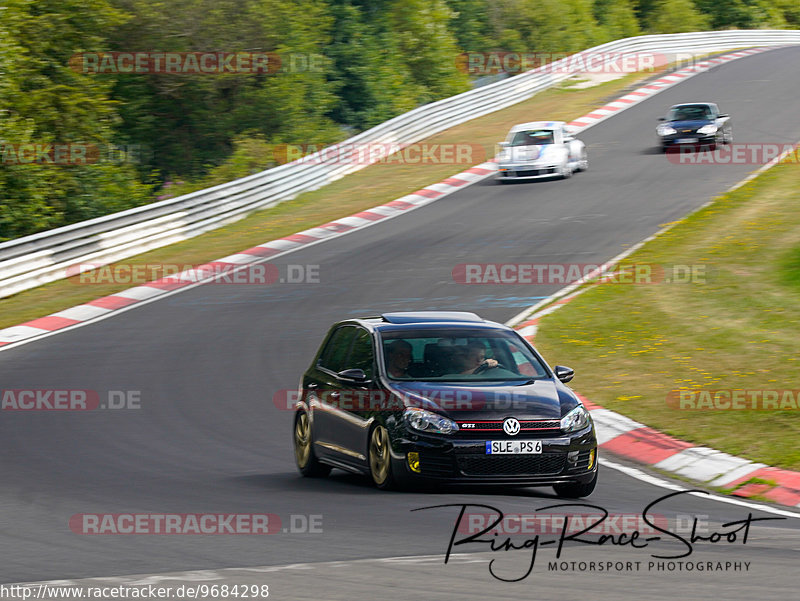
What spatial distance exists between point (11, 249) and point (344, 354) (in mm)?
13862

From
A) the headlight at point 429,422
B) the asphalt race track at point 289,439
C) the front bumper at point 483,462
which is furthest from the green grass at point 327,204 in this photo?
the front bumper at point 483,462

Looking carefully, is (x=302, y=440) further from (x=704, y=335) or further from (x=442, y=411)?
(x=704, y=335)

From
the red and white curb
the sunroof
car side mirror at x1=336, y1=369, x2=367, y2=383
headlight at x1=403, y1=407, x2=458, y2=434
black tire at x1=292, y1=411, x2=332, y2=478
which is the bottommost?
the red and white curb

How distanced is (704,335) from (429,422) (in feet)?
27.5

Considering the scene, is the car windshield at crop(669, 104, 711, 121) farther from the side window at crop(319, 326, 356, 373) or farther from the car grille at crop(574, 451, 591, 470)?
the car grille at crop(574, 451, 591, 470)

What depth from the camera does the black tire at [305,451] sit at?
11188 mm

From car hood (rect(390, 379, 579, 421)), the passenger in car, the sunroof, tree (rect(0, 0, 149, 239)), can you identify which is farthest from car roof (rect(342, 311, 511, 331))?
tree (rect(0, 0, 149, 239))

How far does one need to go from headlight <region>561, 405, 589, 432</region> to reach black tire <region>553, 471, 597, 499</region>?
42 centimetres

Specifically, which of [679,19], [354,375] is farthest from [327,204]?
[679,19]

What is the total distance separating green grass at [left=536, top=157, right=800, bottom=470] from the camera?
42.1 ft

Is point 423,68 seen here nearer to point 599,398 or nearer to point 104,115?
point 104,115

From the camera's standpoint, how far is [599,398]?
47.1ft

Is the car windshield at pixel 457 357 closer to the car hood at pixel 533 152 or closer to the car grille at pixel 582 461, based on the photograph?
the car grille at pixel 582 461

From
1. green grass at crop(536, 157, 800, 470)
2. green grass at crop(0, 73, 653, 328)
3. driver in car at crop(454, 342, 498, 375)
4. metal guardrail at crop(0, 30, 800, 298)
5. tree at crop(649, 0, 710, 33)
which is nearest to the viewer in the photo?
driver in car at crop(454, 342, 498, 375)
